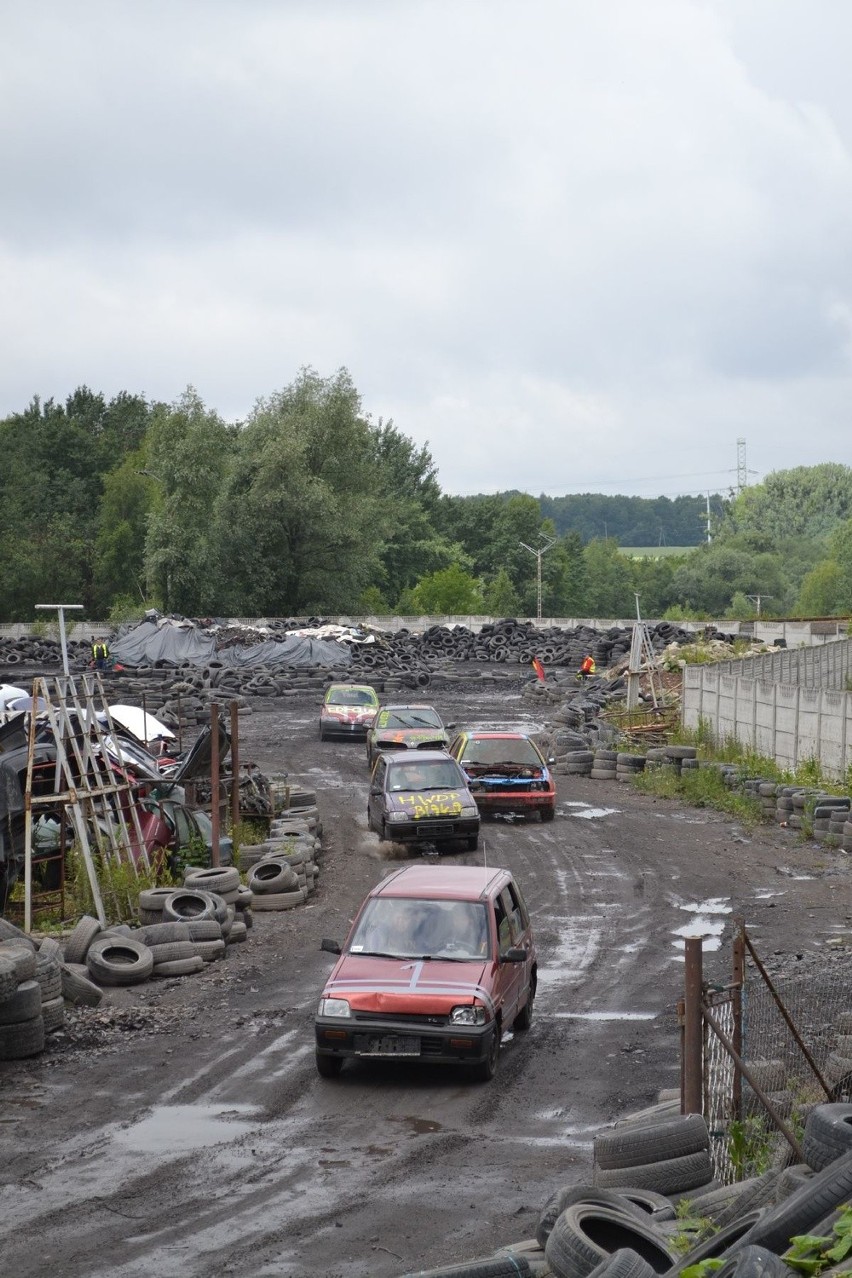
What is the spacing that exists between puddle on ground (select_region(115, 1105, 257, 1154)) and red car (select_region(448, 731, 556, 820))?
15.2m

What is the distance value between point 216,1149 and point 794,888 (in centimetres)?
1233

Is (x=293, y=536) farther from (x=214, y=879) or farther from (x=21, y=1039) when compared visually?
(x=21, y=1039)

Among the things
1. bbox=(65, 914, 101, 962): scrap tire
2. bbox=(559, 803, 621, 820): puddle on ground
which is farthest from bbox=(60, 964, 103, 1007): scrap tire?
bbox=(559, 803, 621, 820): puddle on ground

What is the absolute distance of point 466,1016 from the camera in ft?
36.6

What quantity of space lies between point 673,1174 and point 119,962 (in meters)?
7.84

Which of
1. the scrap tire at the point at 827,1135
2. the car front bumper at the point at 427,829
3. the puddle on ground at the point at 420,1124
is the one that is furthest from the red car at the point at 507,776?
the scrap tire at the point at 827,1135

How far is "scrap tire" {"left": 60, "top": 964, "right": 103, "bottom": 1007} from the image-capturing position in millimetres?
13547

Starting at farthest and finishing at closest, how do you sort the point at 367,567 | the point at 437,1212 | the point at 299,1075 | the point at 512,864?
the point at 367,567 → the point at 512,864 → the point at 299,1075 → the point at 437,1212

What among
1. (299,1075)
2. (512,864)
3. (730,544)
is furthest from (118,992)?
(730,544)

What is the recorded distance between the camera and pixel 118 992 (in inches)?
563

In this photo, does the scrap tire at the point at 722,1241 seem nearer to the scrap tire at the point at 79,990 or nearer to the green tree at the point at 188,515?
the scrap tire at the point at 79,990

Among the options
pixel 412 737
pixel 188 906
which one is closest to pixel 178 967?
pixel 188 906

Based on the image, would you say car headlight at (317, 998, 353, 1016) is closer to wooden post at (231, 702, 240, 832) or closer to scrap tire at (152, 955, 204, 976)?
scrap tire at (152, 955, 204, 976)

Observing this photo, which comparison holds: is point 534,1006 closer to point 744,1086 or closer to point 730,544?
point 744,1086
